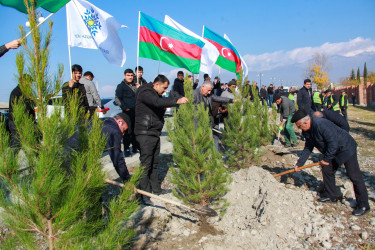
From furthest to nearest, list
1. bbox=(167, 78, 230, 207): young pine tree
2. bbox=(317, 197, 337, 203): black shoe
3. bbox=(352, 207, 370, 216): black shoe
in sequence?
bbox=(317, 197, 337, 203): black shoe < bbox=(352, 207, 370, 216): black shoe < bbox=(167, 78, 230, 207): young pine tree

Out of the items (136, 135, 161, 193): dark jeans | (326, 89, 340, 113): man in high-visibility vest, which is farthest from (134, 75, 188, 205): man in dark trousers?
(326, 89, 340, 113): man in high-visibility vest

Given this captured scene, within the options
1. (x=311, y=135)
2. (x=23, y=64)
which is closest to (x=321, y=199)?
(x=311, y=135)

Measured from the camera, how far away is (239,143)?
566 centimetres

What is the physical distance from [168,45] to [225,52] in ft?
8.24

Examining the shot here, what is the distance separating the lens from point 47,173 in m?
1.63

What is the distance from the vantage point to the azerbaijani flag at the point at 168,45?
6500 mm

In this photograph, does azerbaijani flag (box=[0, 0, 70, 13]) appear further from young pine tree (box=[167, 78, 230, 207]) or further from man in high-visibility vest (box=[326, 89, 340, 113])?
man in high-visibility vest (box=[326, 89, 340, 113])

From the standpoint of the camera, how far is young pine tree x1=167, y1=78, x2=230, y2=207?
3680mm

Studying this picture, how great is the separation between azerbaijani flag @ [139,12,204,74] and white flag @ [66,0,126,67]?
61 centimetres

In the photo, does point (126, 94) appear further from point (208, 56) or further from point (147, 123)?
point (208, 56)

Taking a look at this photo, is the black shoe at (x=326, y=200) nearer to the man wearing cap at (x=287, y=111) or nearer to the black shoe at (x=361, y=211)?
the black shoe at (x=361, y=211)

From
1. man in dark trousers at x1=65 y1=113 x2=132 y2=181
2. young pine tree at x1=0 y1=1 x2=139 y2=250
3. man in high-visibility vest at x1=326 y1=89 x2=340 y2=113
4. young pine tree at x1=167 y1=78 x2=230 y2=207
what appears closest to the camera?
young pine tree at x1=0 y1=1 x2=139 y2=250

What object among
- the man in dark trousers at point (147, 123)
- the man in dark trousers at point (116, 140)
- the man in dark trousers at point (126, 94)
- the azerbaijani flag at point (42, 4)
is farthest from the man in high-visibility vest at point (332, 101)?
the azerbaijani flag at point (42, 4)

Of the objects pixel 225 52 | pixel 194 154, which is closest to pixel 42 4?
pixel 194 154
